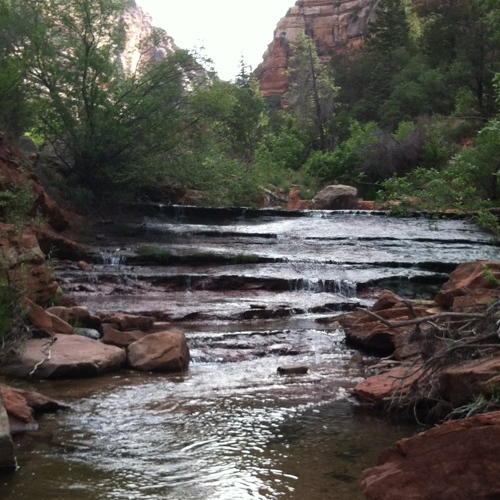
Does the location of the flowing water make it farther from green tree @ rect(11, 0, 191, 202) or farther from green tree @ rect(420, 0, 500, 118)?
green tree @ rect(420, 0, 500, 118)

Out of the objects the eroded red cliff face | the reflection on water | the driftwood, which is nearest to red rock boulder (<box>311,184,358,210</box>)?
the reflection on water

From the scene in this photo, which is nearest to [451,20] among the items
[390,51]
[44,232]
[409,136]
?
[390,51]

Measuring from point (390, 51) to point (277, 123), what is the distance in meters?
10.1

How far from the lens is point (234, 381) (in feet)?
24.3

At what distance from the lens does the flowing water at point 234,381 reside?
4.41 meters

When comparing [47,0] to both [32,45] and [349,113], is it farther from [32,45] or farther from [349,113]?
[349,113]

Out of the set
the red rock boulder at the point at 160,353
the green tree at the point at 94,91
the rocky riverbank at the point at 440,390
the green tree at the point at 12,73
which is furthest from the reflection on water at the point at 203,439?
the green tree at the point at 94,91

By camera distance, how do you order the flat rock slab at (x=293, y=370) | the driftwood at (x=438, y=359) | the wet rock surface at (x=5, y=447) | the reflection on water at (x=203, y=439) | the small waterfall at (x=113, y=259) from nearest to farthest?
the reflection on water at (x=203, y=439)
the wet rock surface at (x=5, y=447)
the driftwood at (x=438, y=359)
the flat rock slab at (x=293, y=370)
the small waterfall at (x=113, y=259)

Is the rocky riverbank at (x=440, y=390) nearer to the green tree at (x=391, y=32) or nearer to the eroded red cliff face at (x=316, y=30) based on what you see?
the green tree at (x=391, y=32)

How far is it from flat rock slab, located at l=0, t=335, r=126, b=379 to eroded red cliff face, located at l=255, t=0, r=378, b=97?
234 feet

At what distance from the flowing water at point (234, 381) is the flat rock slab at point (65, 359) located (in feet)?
0.59

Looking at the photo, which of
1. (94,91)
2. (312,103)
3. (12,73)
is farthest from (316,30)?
(12,73)

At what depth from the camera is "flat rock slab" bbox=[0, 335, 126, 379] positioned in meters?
7.18

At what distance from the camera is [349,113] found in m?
45.6
